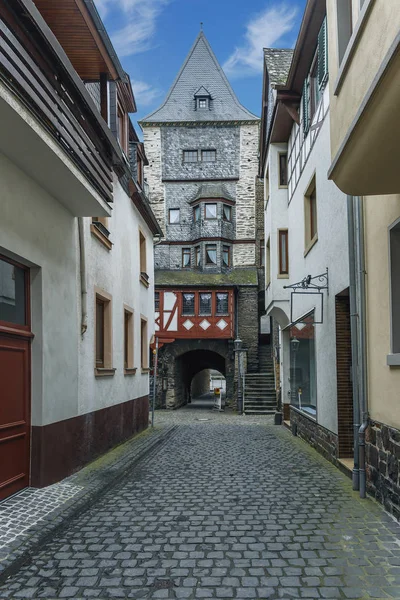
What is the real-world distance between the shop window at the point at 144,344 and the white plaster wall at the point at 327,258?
5.61 metres

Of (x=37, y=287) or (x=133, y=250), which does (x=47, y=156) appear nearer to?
(x=37, y=287)

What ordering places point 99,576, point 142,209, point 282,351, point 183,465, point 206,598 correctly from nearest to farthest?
point 206,598 < point 99,576 < point 183,465 < point 142,209 < point 282,351

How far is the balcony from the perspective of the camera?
198 inches

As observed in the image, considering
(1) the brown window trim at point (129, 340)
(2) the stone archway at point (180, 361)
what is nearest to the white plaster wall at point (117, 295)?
(1) the brown window trim at point (129, 340)

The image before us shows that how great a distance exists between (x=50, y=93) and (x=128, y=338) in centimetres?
804

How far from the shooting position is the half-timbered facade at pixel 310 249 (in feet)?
29.1

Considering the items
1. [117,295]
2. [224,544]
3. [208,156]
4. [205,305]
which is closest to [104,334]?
[117,295]

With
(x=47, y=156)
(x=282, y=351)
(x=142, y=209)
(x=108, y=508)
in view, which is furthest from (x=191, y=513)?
(x=282, y=351)

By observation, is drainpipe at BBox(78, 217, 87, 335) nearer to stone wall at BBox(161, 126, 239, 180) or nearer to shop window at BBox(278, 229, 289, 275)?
shop window at BBox(278, 229, 289, 275)

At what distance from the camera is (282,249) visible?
1555cm

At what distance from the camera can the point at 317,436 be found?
10.4 metres

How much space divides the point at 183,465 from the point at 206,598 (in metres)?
5.37

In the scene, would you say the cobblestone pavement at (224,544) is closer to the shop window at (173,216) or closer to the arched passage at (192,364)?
the arched passage at (192,364)

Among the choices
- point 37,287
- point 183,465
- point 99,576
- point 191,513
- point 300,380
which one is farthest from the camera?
point 300,380
